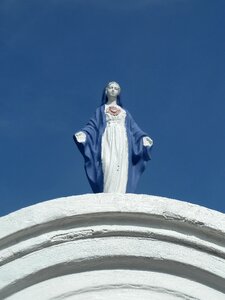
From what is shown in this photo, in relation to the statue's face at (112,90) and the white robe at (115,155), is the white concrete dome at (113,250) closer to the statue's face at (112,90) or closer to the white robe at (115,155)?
the white robe at (115,155)

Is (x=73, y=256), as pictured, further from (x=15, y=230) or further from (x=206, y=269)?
(x=206, y=269)

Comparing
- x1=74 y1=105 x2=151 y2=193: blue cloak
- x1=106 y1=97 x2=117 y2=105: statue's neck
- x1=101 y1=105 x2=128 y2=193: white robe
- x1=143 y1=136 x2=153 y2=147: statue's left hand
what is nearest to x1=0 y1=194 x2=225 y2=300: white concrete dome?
x1=101 y1=105 x2=128 y2=193: white robe

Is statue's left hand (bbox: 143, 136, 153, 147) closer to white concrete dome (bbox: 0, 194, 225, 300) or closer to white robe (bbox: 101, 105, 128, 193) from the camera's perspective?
white robe (bbox: 101, 105, 128, 193)

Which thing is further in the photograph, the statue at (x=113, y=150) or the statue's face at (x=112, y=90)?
the statue's face at (x=112, y=90)

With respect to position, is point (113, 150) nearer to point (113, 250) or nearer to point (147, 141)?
point (147, 141)

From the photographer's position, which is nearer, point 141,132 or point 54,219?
point 54,219

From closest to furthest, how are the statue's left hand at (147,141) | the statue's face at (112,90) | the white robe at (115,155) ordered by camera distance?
the white robe at (115,155), the statue's left hand at (147,141), the statue's face at (112,90)

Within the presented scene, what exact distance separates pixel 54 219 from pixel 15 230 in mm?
324

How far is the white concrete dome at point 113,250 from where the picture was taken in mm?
6098

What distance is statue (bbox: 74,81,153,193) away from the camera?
726 centimetres

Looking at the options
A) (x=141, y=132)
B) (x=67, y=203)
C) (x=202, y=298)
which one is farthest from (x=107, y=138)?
(x=202, y=298)

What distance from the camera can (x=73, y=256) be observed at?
6133 millimetres

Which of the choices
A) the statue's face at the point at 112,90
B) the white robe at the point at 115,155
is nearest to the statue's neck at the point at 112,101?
the statue's face at the point at 112,90

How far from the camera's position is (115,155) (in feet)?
24.3
